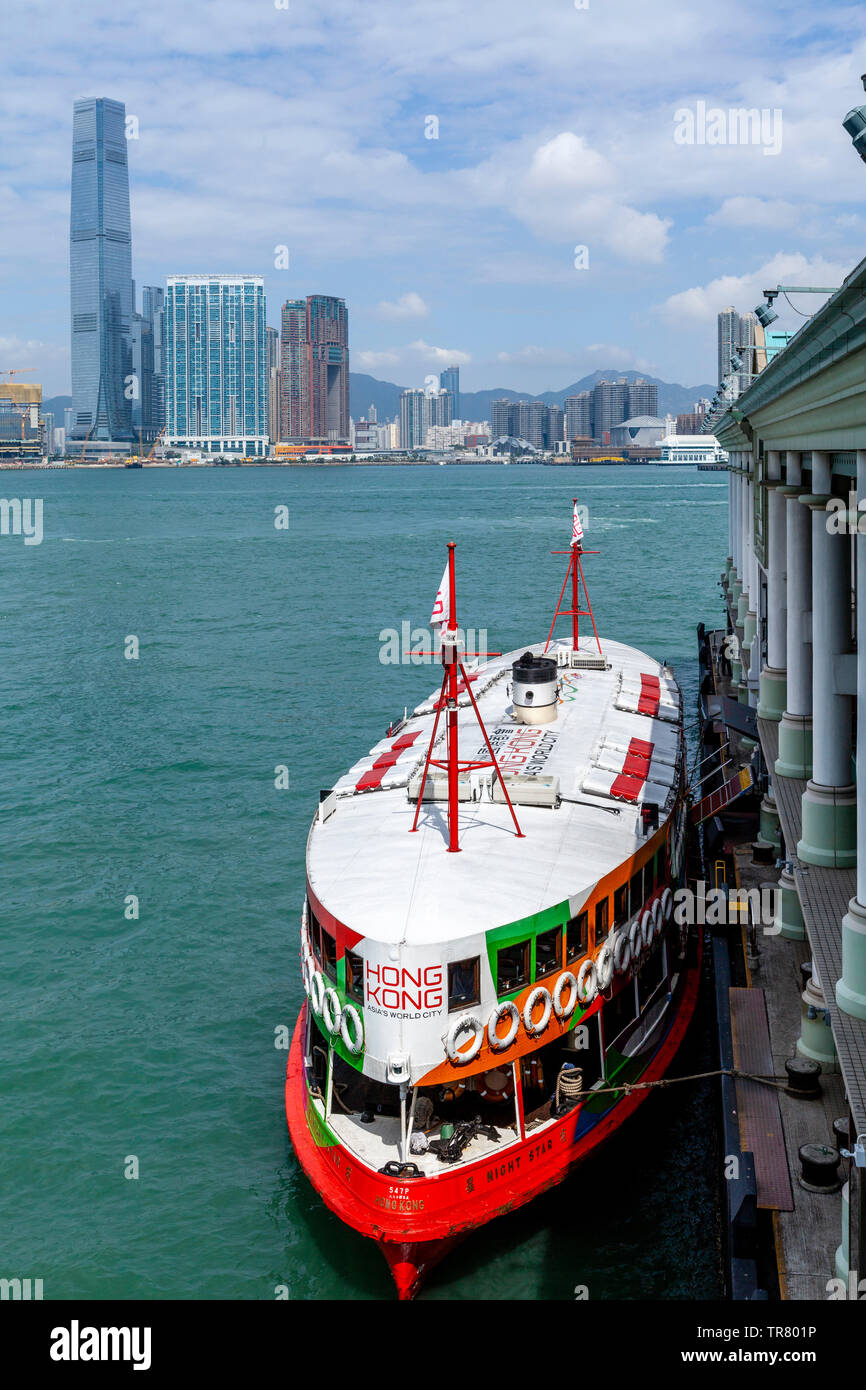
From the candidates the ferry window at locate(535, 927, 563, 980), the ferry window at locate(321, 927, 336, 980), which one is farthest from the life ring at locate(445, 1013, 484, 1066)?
the ferry window at locate(321, 927, 336, 980)

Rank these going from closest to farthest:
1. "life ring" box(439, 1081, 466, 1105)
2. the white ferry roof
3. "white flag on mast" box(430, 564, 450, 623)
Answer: the white ferry roof, "life ring" box(439, 1081, 466, 1105), "white flag on mast" box(430, 564, 450, 623)

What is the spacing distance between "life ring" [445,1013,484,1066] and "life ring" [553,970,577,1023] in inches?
58.1

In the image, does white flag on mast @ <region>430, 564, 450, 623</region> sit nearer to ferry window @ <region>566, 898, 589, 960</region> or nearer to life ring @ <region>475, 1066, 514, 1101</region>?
ferry window @ <region>566, 898, 589, 960</region>

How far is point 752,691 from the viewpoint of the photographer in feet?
109

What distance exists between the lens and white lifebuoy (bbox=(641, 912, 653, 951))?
70.2 feet

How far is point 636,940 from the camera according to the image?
21.0 meters

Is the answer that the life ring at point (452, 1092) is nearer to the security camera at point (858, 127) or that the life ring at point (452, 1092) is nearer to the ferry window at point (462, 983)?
the ferry window at point (462, 983)

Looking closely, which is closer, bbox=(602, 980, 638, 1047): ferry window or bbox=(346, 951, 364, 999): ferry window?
bbox=(346, 951, 364, 999): ferry window

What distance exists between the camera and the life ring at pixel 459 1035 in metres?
17.0

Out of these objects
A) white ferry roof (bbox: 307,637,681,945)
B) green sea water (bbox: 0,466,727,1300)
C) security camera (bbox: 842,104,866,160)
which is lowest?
green sea water (bbox: 0,466,727,1300)

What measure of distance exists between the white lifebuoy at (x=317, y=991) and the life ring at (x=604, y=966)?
13.3 ft

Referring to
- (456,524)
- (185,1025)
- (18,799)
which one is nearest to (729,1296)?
(185,1025)
